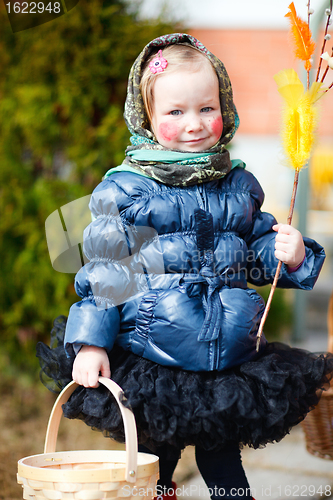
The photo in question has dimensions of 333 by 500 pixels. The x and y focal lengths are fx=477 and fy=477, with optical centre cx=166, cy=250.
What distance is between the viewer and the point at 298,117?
133cm

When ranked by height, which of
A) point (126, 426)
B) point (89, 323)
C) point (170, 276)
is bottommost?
point (126, 426)

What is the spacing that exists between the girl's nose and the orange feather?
0.33m

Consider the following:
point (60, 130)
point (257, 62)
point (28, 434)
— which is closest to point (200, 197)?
point (257, 62)

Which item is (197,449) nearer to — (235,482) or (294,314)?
(235,482)

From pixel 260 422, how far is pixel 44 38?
8.43 ft

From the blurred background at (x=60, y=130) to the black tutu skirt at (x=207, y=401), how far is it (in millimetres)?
1469

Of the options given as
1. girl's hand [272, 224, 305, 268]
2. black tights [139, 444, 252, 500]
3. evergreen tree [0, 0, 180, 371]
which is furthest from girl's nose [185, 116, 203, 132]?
evergreen tree [0, 0, 180, 371]

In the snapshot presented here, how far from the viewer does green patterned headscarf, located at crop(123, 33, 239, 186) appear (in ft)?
4.74

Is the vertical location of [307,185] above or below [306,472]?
above

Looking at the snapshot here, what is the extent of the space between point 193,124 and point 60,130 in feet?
5.95

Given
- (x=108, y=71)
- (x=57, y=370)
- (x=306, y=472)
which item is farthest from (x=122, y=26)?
(x=306, y=472)

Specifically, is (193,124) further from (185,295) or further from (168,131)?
(185,295)

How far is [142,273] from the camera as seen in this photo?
1454 millimetres

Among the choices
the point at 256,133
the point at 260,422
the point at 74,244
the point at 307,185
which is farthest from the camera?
the point at 307,185
